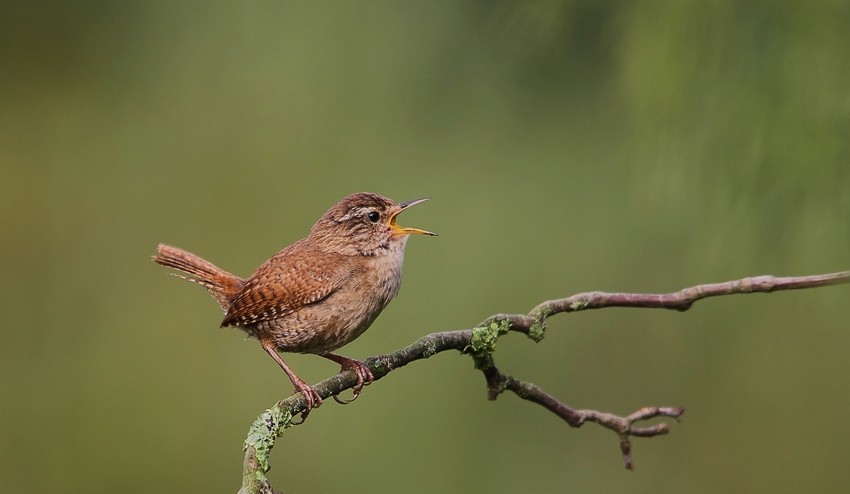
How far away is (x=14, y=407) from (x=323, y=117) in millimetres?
2377

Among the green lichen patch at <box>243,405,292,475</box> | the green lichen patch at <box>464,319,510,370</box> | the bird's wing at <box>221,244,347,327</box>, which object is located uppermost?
the bird's wing at <box>221,244,347,327</box>

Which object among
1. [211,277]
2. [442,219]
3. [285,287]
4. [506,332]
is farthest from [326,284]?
[442,219]

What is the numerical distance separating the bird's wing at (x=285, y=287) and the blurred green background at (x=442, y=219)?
0.73 metres

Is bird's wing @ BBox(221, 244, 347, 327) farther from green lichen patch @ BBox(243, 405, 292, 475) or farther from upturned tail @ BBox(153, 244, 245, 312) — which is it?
green lichen patch @ BBox(243, 405, 292, 475)

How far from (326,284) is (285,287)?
113 mm

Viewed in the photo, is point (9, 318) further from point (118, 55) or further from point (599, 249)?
point (599, 249)

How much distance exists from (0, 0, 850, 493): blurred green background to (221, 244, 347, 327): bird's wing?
726mm

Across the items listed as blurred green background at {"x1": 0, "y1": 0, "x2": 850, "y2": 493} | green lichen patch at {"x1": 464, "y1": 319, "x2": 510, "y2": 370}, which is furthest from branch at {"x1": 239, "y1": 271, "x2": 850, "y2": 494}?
blurred green background at {"x1": 0, "y1": 0, "x2": 850, "y2": 493}

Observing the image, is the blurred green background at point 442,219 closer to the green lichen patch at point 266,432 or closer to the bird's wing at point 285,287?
the bird's wing at point 285,287

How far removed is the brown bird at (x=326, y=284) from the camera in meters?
2.64

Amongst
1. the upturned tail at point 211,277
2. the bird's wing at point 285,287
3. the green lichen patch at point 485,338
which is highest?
the upturned tail at point 211,277

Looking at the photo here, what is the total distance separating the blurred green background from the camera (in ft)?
7.77

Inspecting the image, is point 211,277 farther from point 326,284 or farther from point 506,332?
point 506,332

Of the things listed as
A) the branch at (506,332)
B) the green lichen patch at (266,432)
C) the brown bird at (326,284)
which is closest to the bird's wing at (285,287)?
the brown bird at (326,284)
